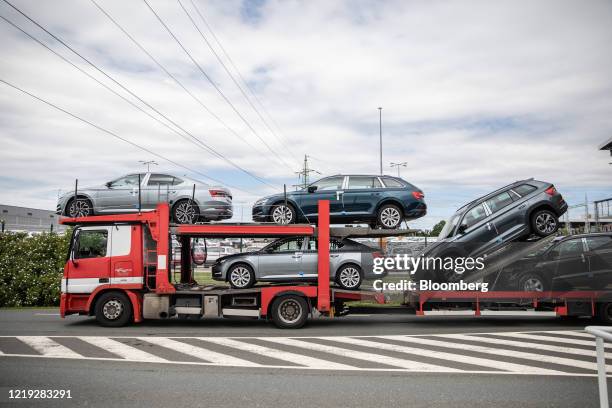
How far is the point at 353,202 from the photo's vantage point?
1168 centimetres

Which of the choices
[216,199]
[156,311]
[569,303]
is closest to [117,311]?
[156,311]

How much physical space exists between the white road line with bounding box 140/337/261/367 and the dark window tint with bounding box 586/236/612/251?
7.65 meters

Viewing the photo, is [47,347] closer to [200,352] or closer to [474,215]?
[200,352]

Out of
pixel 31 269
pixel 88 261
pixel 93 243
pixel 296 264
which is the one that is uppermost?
pixel 93 243

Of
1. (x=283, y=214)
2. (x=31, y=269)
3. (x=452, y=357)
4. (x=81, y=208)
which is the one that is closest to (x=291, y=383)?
(x=452, y=357)

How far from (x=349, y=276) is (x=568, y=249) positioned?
464 cm

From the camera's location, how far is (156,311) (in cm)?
1087

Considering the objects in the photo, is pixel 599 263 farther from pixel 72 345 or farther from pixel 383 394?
pixel 72 345

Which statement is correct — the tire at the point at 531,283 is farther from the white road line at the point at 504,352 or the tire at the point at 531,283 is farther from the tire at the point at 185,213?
the tire at the point at 185,213

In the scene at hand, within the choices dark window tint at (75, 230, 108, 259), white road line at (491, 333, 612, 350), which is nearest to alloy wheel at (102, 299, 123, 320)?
dark window tint at (75, 230, 108, 259)

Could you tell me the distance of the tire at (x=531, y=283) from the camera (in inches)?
417

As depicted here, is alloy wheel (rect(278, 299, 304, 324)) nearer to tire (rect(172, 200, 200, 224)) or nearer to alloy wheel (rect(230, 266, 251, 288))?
alloy wheel (rect(230, 266, 251, 288))

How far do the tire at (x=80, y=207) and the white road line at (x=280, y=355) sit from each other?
4303mm

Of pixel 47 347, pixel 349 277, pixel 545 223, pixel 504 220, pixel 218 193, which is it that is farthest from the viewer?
pixel 218 193
